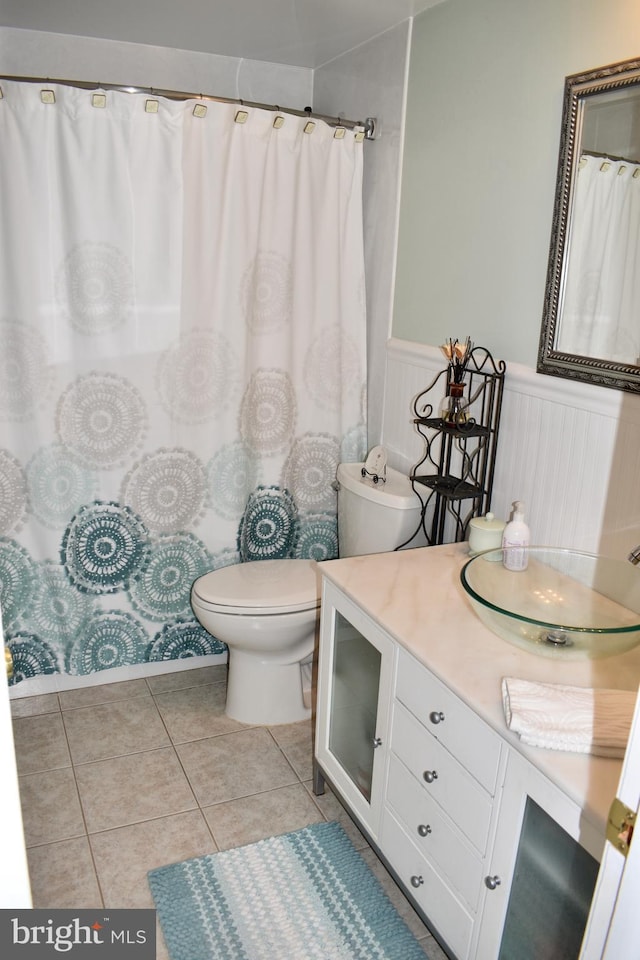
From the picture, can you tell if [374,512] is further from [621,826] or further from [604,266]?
[621,826]

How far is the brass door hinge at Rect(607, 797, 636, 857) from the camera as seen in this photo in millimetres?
845

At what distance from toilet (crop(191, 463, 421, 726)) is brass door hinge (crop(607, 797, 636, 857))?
1414mm

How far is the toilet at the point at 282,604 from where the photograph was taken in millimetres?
2283

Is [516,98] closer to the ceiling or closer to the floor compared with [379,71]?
closer to the floor

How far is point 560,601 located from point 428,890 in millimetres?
Answer: 657

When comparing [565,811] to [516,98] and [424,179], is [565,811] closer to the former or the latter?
[516,98]

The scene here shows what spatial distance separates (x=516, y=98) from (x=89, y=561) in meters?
1.84

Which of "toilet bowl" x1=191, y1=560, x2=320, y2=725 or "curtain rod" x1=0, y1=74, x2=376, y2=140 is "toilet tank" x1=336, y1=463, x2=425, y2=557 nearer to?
"toilet bowl" x1=191, y1=560, x2=320, y2=725

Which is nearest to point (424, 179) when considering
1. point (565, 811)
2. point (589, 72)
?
point (589, 72)

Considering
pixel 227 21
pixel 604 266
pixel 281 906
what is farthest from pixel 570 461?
pixel 227 21

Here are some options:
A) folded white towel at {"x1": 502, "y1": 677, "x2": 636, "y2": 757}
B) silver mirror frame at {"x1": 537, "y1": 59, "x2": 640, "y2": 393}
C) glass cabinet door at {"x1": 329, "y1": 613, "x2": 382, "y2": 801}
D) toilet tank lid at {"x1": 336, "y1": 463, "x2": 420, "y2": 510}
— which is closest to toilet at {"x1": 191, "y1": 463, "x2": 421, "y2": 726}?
toilet tank lid at {"x1": 336, "y1": 463, "x2": 420, "y2": 510}

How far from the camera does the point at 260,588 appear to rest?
2.37m

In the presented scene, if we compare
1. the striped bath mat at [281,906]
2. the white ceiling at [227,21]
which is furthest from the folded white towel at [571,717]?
the white ceiling at [227,21]

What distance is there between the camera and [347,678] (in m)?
1.91
